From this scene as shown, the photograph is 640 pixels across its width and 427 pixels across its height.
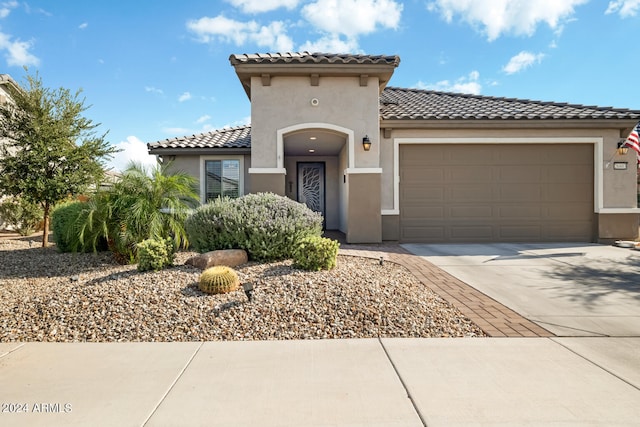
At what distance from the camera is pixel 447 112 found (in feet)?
31.8

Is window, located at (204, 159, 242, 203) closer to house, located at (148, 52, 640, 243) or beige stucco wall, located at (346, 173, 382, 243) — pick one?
house, located at (148, 52, 640, 243)

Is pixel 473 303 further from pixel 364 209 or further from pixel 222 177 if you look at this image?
pixel 222 177

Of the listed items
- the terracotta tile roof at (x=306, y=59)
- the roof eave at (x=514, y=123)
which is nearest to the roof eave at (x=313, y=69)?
the terracotta tile roof at (x=306, y=59)

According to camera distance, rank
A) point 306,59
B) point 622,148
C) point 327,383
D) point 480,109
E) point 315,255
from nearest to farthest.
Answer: point 327,383 → point 315,255 → point 306,59 → point 622,148 → point 480,109

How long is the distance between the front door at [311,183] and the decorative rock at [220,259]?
6.84m

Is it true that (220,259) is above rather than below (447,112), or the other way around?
below

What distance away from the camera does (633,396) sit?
2516 mm

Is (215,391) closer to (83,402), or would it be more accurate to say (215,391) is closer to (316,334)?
(83,402)

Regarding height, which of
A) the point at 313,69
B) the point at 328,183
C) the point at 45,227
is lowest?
the point at 45,227

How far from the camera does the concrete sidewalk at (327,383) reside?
7.56ft

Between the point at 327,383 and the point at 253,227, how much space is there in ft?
11.3

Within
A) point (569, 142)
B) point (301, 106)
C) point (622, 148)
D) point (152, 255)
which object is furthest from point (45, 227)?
point (622, 148)

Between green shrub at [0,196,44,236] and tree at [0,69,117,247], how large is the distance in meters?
3.14

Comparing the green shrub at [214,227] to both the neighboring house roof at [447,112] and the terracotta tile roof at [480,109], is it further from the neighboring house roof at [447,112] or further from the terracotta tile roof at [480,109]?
Answer: the terracotta tile roof at [480,109]
